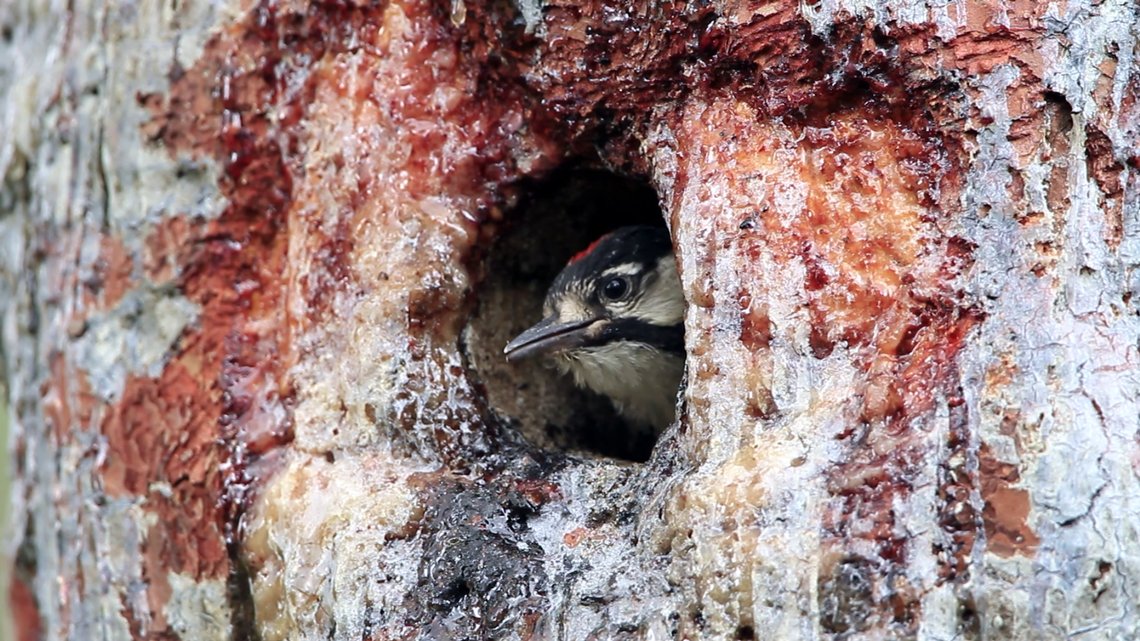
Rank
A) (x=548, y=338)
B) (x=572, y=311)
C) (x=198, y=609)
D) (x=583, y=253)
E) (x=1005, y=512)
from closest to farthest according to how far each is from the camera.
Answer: (x=1005, y=512)
(x=198, y=609)
(x=548, y=338)
(x=572, y=311)
(x=583, y=253)

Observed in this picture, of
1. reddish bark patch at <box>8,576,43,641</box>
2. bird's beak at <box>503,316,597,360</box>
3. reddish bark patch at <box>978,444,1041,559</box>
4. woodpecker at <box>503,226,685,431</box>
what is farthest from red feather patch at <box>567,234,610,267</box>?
A: reddish bark patch at <box>8,576,43,641</box>

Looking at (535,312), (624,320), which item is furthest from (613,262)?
(535,312)

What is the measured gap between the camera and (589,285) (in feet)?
14.1

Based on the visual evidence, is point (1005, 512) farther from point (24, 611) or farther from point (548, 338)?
point (24, 611)

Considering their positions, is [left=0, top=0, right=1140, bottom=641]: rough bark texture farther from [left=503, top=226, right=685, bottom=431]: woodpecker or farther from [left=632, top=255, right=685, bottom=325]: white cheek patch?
[left=632, top=255, right=685, bottom=325]: white cheek patch

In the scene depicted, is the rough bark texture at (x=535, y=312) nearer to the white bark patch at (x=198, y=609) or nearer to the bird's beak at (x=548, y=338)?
the white bark patch at (x=198, y=609)

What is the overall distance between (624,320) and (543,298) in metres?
Answer: 0.32

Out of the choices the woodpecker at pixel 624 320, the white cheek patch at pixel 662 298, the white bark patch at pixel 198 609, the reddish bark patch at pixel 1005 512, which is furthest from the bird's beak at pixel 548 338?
the reddish bark patch at pixel 1005 512

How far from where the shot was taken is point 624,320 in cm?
451

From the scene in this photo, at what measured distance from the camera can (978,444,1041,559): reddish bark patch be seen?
2504 mm

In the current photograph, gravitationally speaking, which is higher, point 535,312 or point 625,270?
point 625,270

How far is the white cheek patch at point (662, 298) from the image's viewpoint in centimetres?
456

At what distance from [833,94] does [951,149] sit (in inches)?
13.4

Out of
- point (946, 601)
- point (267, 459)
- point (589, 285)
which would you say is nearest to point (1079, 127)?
point (946, 601)
